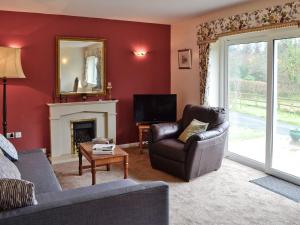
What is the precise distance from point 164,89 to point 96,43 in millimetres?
1665

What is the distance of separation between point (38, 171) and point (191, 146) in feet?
6.05

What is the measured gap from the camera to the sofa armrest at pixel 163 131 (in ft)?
14.7

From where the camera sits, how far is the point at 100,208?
6.43 feet

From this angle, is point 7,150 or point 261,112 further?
point 261,112

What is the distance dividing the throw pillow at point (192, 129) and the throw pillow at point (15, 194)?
9.10 ft

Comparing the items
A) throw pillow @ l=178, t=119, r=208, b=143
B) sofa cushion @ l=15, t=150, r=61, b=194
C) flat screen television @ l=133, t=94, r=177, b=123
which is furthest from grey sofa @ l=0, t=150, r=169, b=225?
flat screen television @ l=133, t=94, r=177, b=123

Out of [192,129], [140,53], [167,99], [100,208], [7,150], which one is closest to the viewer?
[100,208]

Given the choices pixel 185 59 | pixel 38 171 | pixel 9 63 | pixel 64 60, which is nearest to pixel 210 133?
pixel 185 59

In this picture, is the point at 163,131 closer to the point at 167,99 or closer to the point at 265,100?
the point at 167,99

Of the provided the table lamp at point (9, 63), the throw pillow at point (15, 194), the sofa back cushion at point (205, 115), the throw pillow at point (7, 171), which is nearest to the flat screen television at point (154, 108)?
the sofa back cushion at point (205, 115)

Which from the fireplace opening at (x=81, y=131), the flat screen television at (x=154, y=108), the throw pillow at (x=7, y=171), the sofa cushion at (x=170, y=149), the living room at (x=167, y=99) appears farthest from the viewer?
the flat screen television at (x=154, y=108)

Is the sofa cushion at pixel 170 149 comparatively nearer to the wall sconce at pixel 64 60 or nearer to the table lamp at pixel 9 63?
the wall sconce at pixel 64 60

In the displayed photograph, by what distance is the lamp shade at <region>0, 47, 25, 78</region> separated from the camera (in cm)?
409

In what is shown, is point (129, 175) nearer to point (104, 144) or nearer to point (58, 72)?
point (104, 144)
